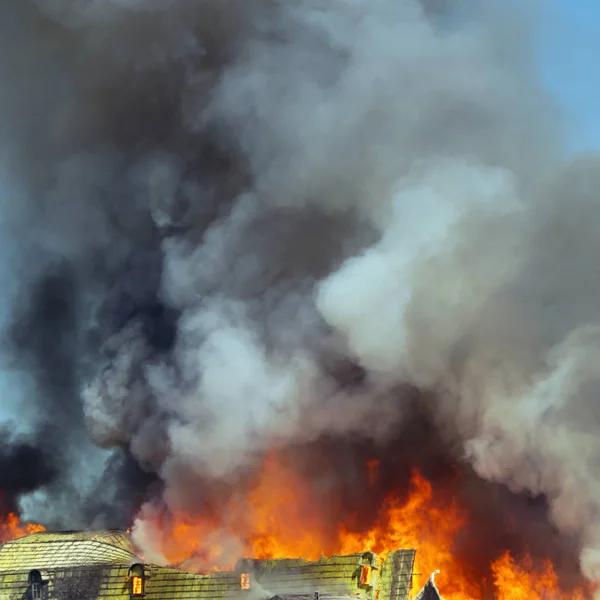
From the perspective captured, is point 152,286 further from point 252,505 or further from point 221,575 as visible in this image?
point 221,575

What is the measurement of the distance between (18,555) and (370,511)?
56.8 feet

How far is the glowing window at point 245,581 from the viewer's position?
42331mm

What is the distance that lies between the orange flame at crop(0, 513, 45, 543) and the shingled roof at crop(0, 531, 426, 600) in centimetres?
756

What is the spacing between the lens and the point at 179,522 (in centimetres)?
5141

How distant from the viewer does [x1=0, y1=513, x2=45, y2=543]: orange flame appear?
58.7 m

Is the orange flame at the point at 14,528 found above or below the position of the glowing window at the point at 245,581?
above

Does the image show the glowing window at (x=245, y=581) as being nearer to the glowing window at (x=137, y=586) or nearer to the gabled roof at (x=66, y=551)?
the glowing window at (x=137, y=586)

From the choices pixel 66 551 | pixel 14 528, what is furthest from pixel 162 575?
pixel 14 528

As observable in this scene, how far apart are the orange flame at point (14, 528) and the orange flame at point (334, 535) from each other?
11.1 metres

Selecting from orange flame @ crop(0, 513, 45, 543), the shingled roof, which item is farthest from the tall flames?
orange flame @ crop(0, 513, 45, 543)

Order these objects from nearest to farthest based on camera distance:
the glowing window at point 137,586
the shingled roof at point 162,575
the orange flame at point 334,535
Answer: the shingled roof at point 162,575 → the orange flame at point 334,535 → the glowing window at point 137,586

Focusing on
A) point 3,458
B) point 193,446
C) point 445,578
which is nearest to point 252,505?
point 193,446

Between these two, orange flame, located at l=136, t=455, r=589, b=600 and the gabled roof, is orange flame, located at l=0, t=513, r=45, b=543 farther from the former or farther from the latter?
orange flame, located at l=136, t=455, r=589, b=600

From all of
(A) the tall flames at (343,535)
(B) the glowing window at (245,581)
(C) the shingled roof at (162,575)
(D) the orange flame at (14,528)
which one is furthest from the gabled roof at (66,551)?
(D) the orange flame at (14,528)
